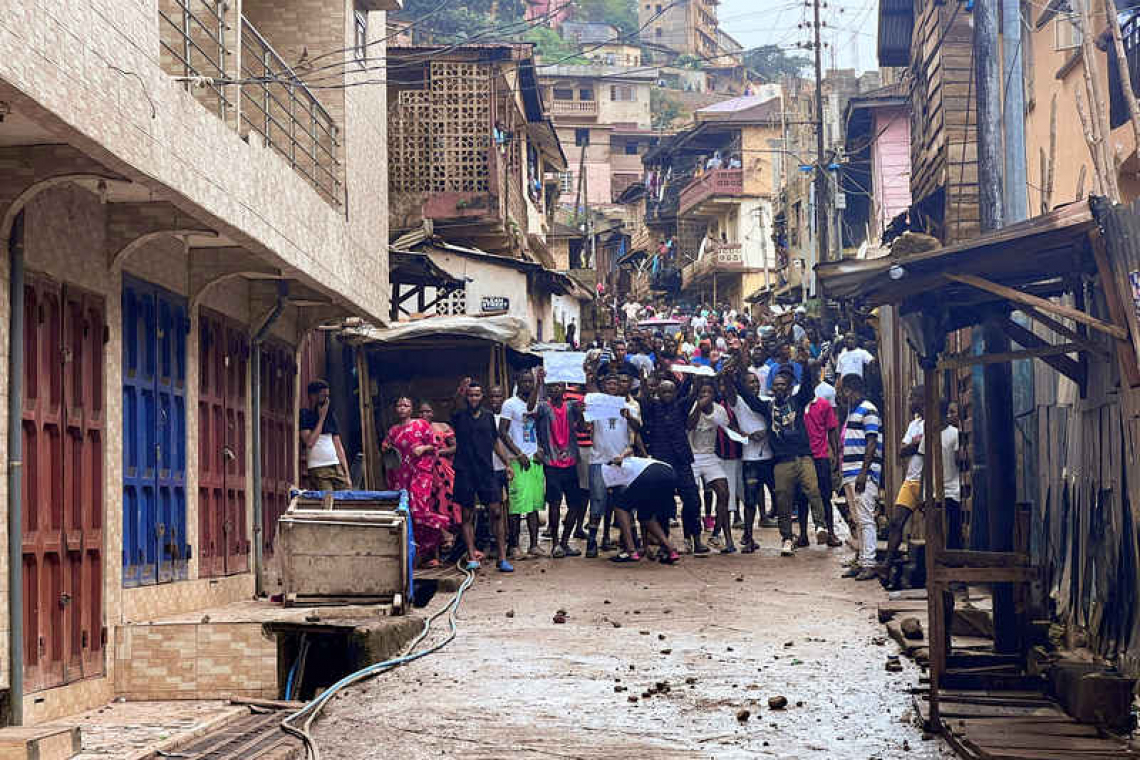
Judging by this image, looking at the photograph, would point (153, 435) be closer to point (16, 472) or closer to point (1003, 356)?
point (16, 472)

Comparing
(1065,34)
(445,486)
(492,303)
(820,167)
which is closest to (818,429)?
(445,486)

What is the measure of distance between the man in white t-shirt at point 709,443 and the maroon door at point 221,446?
5.06 meters

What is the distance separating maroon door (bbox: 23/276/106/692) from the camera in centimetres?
856

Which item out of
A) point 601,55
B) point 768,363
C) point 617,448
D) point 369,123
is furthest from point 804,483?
point 601,55

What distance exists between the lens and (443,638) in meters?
11.5

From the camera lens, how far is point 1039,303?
27.3ft

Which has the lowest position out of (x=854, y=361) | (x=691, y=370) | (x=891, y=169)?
(x=691, y=370)

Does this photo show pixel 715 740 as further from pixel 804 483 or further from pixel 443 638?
pixel 804 483

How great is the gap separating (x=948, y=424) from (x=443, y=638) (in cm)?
501

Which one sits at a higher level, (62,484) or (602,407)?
Result: (602,407)

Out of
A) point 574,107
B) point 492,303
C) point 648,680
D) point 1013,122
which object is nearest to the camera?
point 648,680

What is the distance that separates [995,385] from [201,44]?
6.21 meters

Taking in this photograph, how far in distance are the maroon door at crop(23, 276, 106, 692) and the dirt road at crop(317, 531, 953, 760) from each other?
1.57 meters

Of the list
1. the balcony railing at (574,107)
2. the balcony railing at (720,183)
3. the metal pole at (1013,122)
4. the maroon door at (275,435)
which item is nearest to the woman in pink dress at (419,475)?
the maroon door at (275,435)
